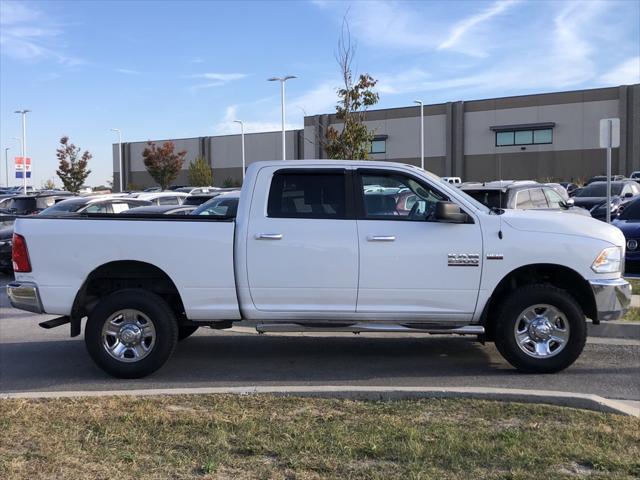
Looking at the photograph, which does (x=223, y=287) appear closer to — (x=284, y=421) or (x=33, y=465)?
(x=284, y=421)

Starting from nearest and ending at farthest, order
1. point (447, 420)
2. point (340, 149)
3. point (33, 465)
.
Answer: point (33, 465) < point (447, 420) < point (340, 149)

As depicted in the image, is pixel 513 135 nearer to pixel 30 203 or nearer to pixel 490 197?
pixel 30 203

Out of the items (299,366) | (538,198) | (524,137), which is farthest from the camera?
(524,137)

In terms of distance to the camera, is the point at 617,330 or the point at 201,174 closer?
the point at 617,330

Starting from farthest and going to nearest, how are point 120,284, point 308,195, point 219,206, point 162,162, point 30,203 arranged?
point 162,162, point 30,203, point 219,206, point 120,284, point 308,195

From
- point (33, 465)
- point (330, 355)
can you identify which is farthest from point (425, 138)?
point (33, 465)

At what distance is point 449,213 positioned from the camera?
618 centimetres

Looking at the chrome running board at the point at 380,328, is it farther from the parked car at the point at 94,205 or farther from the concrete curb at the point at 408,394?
the parked car at the point at 94,205

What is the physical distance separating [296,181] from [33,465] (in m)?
3.52

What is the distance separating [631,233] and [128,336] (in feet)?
30.5

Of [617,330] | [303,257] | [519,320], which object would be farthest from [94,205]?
[519,320]

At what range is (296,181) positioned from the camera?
6.62 m

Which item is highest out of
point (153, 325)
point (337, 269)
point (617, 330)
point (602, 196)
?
point (602, 196)

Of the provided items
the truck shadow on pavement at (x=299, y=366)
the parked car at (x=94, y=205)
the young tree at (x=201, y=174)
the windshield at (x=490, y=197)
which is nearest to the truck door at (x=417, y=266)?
the truck shadow on pavement at (x=299, y=366)
